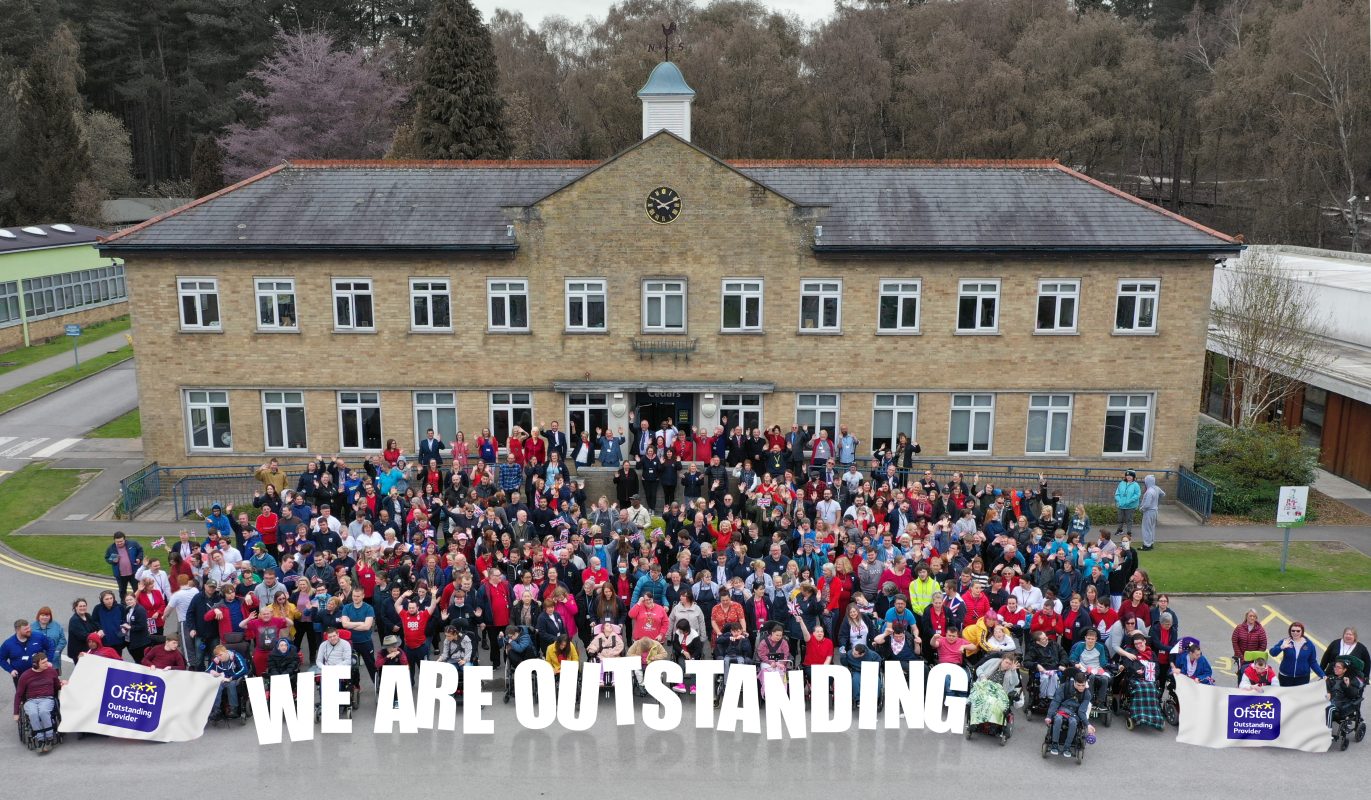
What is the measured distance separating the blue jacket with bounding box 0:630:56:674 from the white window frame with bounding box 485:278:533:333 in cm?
1432

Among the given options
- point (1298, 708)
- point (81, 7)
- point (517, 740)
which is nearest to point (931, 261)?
point (1298, 708)

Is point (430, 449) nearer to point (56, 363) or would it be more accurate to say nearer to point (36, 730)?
point (36, 730)

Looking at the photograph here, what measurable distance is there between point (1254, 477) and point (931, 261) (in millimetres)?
9455

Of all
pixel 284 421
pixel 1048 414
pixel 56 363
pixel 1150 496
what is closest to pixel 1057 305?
pixel 1048 414

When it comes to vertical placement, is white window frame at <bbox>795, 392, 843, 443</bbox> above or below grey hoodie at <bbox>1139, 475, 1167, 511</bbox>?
above

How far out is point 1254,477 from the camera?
26.6 m

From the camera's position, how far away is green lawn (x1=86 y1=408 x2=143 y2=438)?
3406 centimetres

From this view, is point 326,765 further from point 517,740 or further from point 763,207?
point 763,207

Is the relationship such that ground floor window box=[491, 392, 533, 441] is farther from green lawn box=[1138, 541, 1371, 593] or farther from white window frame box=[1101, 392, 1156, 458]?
green lawn box=[1138, 541, 1371, 593]

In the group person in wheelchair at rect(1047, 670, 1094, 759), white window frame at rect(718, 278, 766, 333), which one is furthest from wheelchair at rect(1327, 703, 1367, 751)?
white window frame at rect(718, 278, 766, 333)

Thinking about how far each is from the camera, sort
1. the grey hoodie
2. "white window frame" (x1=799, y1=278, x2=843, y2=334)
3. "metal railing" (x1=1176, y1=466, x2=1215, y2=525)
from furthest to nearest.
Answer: "white window frame" (x1=799, y1=278, x2=843, y2=334)
"metal railing" (x1=1176, y1=466, x2=1215, y2=525)
the grey hoodie

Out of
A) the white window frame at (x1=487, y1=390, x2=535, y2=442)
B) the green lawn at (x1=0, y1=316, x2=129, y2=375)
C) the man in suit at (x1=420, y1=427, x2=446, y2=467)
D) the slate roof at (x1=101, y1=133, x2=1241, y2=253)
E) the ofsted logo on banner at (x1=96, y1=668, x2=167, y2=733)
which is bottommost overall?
the green lawn at (x1=0, y1=316, x2=129, y2=375)

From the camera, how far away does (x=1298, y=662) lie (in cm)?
1492

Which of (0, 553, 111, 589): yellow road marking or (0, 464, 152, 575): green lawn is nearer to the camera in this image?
(0, 553, 111, 589): yellow road marking
